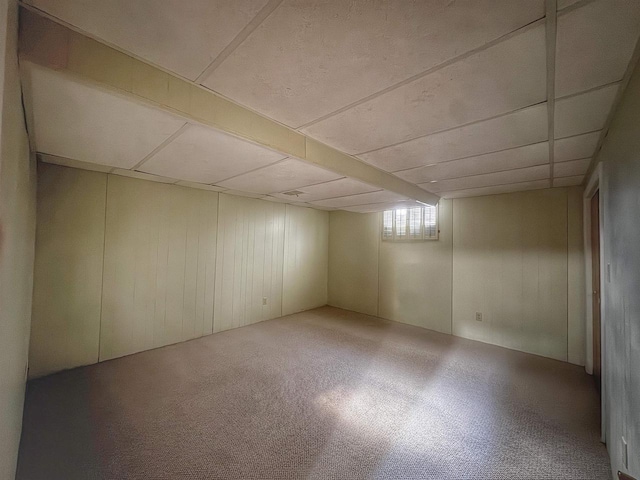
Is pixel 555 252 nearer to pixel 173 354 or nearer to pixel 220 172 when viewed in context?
pixel 220 172

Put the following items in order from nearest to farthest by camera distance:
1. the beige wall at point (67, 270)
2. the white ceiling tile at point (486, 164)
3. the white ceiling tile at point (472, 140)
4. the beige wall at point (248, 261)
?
the white ceiling tile at point (472, 140), the white ceiling tile at point (486, 164), the beige wall at point (67, 270), the beige wall at point (248, 261)

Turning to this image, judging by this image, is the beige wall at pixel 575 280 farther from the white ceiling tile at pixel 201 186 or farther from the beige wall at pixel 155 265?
the beige wall at pixel 155 265

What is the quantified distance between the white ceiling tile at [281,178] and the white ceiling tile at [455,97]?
0.48 meters

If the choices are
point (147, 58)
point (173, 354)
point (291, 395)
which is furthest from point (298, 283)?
point (147, 58)

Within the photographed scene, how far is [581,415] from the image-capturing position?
208 centimetres

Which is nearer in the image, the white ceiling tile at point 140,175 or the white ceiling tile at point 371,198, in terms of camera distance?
the white ceiling tile at point 140,175

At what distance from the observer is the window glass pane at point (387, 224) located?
Result: 471 centimetres

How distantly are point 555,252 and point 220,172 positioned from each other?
161 inches

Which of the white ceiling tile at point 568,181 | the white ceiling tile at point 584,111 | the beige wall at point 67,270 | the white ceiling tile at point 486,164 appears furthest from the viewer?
the white ceiling tile at point 568,181

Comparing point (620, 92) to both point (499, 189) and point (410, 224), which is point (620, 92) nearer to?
point (499, 189)

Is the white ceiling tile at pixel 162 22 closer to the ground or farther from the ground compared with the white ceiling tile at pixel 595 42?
farther from the ground

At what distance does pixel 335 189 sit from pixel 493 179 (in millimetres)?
1790

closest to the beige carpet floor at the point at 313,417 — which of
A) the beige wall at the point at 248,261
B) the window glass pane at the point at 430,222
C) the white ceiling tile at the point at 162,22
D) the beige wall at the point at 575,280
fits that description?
the beige wall at the point at 575,280

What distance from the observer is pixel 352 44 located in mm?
1021
